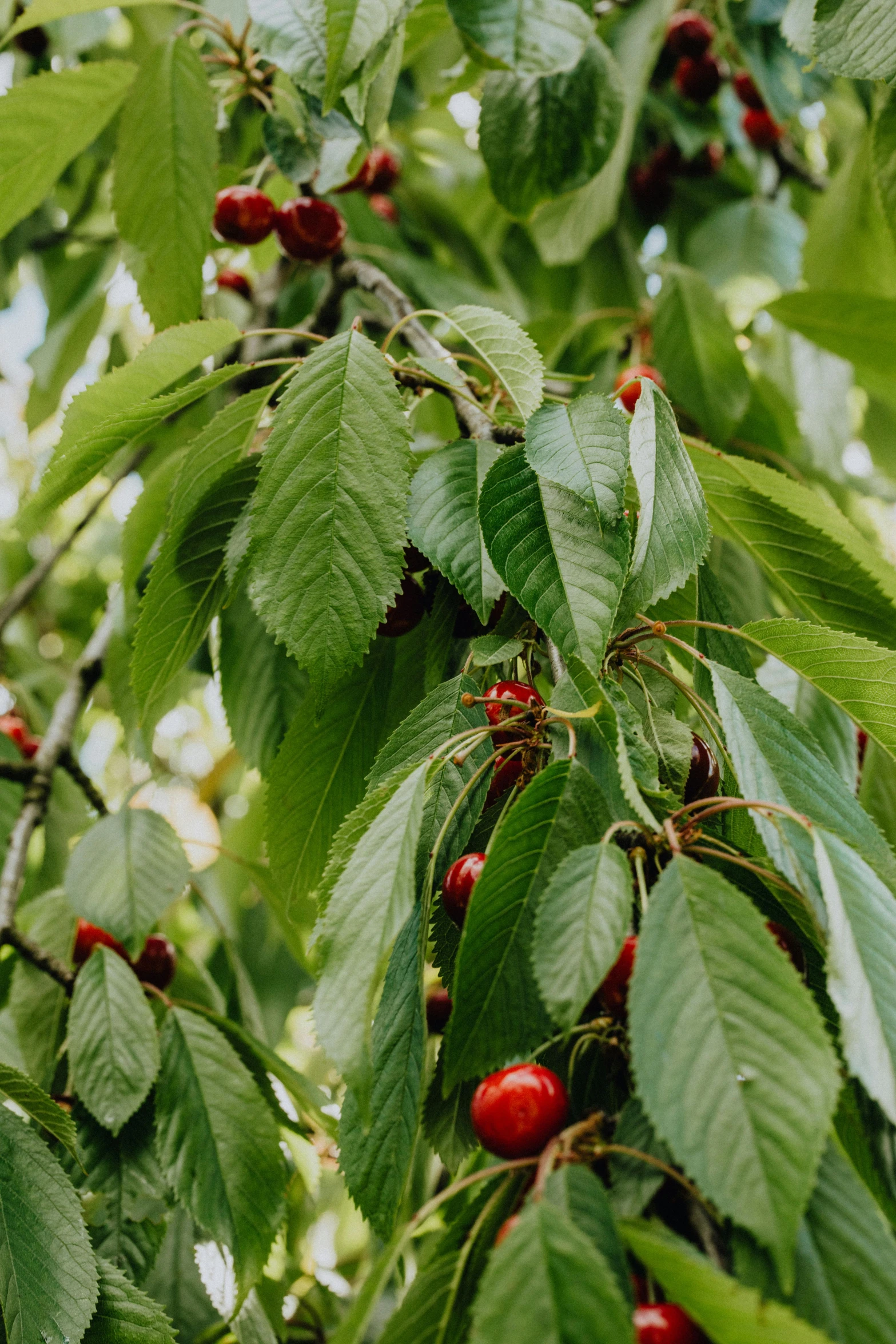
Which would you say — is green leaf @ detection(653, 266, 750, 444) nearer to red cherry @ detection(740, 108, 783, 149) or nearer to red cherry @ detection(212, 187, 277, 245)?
red cherry @ detection(212, 187, 277, 245)

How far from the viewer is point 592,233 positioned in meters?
2.04

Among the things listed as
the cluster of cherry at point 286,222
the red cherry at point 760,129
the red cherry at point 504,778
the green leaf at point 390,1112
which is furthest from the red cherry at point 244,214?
the red cherry at point 760,129

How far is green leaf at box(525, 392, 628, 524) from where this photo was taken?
742mm

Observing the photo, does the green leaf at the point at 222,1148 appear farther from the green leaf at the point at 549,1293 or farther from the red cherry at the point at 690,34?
the red cherry at the point at 690,34

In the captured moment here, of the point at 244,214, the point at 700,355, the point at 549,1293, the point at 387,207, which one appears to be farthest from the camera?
the point at 387,207

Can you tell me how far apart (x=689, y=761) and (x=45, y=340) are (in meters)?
2.12

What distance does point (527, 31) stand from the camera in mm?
993

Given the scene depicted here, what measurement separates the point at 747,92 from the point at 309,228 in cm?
142

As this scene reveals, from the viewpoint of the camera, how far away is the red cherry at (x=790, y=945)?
2.21 feet

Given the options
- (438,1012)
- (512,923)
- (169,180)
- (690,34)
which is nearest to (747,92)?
(690,34)

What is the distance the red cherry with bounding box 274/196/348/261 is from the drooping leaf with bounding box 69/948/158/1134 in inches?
37.8

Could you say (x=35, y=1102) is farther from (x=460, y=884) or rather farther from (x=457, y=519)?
(x=457, y=519)

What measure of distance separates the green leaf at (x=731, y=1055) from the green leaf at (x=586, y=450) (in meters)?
0.28

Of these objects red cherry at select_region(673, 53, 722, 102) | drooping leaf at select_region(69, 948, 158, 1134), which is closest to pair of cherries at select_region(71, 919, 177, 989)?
drooping leaf at select_region(69, 948, 158, 1134)
